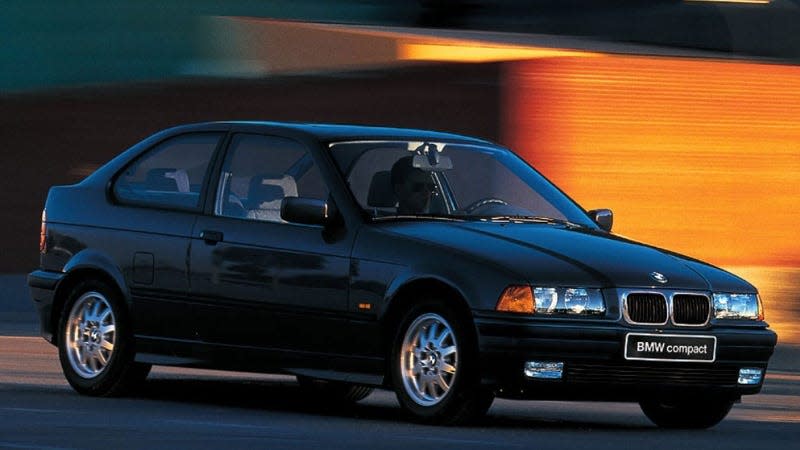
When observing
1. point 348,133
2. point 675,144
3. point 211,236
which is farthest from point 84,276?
point 675,144

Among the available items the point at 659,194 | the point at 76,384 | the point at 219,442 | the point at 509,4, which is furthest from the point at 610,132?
the point at 219,442

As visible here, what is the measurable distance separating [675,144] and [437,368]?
20.5 m

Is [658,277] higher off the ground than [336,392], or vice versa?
[658,277]

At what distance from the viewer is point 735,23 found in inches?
1517

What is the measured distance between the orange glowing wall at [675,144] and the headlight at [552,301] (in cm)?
1896

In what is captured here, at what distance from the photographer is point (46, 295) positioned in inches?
537

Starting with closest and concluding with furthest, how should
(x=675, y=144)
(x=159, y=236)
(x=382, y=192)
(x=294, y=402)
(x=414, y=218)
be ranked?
1. (x=414, y=218)
2. (x=382, y=192)
3. (x=159, y=236)
4. (x=294, y=402)
5. (x=675, y=144)

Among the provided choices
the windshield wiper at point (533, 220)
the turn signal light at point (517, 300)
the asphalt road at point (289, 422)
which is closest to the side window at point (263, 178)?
Result: the windshield wiper at point (533, 220)

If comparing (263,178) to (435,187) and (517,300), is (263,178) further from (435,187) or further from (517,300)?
(517,300)

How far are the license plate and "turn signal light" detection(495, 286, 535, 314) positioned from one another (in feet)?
1.82

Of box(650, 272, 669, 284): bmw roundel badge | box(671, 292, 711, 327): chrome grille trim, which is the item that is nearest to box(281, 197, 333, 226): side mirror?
box(650, 272, 669, 284): bmw roundel badge

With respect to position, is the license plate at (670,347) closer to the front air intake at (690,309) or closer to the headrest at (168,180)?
the front air intake at (690,309)

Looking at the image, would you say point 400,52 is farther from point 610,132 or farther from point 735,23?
point 735,23

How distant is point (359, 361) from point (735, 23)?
27605 mm
